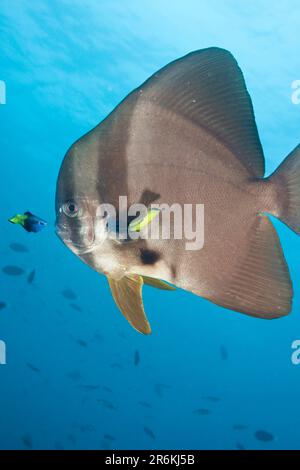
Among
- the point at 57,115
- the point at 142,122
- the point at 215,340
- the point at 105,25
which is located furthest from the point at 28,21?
the point at 215,340

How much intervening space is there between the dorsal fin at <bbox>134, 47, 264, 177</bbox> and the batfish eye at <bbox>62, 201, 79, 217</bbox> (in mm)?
435

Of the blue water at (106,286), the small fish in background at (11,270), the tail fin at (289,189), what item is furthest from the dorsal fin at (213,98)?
the blue water at (106,286)

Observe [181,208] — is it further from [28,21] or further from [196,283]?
[28,21]

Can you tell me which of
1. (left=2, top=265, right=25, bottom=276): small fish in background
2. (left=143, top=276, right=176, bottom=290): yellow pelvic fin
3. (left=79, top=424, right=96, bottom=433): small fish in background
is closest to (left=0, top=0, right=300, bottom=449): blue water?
(left=79, top=424, right=96, bottom=433): small fish in background

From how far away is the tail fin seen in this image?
1232 mm

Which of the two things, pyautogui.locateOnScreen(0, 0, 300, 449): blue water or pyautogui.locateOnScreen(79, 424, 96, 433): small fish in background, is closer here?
pyautogui.locateOnScreen(0, 0, 300, 449): blue water

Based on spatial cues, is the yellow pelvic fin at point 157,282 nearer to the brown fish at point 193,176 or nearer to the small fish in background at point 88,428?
the brown fish at point 193,176

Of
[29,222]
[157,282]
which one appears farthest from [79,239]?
[29,222]

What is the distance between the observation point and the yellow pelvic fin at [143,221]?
1267mm

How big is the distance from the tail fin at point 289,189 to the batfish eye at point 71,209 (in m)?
0.69

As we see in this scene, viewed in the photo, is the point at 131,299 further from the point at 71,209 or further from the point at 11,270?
the point at 11,270

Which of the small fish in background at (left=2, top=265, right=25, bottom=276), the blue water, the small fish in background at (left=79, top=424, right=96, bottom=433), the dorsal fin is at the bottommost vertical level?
the dorsal fin

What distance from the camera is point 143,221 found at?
127 cm

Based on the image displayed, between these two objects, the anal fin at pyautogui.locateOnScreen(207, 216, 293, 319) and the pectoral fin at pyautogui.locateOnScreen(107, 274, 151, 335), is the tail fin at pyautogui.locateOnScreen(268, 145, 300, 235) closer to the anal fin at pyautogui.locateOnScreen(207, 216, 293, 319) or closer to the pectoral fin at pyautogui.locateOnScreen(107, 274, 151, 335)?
the anal fin at pyautogui.locateOnScreen(207, 216, 293, 319)
